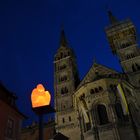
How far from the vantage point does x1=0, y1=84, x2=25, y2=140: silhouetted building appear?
16.2 meters

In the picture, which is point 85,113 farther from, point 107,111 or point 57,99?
point 57,99

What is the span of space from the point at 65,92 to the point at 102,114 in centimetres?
1248

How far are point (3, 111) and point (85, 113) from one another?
1520 centimetres

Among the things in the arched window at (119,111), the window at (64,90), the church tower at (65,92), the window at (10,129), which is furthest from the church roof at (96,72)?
the window at (10,129)

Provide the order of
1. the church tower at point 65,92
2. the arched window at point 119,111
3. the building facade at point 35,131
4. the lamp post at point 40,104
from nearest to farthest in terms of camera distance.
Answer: the lamp post at point 40,104 → the arched window at point 119,111 → the church tower at point 65,92 → the building facade at point 35,131

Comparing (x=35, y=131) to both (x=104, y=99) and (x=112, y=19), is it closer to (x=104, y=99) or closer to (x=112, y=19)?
(x=104, y=99)

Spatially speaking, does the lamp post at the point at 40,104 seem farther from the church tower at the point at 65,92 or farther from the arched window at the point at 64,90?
the arched window at the point at 64,90

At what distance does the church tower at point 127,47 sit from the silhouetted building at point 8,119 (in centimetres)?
2394

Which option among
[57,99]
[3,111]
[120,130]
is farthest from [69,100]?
[3,111]

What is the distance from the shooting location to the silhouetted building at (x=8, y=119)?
53.2 feet

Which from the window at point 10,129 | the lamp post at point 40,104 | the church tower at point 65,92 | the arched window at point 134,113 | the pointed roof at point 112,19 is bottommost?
the lamp post at point 40,104

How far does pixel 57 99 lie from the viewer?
3816 centimetres

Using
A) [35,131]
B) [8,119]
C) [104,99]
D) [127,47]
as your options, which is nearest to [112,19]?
[127,47]

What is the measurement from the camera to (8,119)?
681 inches
